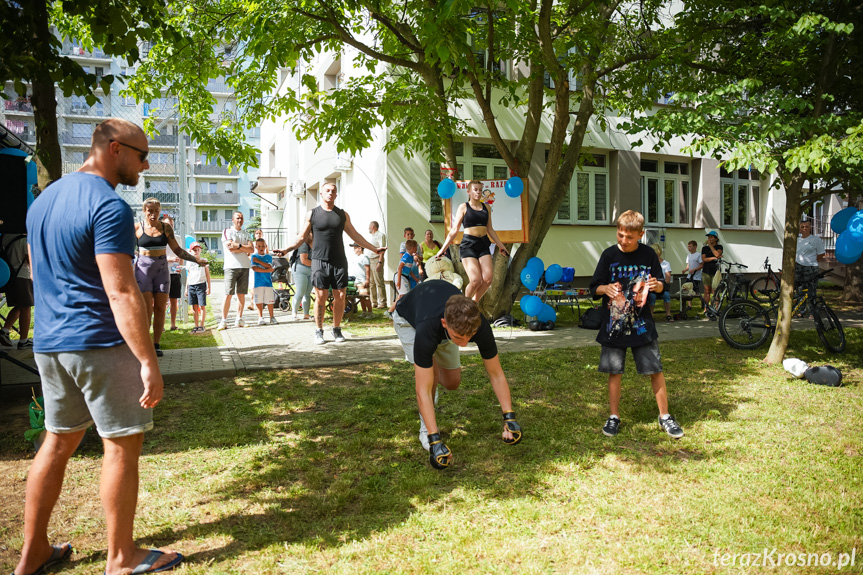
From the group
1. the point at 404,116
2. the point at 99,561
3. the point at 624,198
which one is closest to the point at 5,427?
the point at 99,561

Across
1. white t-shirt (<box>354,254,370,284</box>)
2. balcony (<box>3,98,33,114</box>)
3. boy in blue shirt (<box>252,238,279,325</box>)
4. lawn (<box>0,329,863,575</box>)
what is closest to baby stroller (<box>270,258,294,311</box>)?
white t-shirt (<box>354,254,370,284</box>)

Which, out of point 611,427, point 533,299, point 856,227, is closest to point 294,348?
point 533,299

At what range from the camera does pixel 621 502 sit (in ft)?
12.3

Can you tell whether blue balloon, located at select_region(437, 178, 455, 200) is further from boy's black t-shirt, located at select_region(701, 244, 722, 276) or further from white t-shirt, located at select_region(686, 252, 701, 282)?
white t-shirt, located at select_region(686, 252, 701, 282)

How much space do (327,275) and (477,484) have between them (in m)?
5.55

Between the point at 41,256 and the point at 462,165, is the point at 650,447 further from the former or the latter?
the point at 462,165

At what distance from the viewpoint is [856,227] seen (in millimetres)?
7621

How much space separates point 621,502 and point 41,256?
10.5 ft

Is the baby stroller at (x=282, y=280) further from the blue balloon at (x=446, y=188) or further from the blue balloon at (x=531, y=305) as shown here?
the blue balloon at (x=531, y=305)

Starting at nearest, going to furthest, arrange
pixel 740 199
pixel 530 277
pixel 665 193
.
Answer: pixel 530 277
pixel 665 193
pixel 740 199

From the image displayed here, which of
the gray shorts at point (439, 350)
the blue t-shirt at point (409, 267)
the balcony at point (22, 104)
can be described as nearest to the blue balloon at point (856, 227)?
the gray shorts at point (439, 350)

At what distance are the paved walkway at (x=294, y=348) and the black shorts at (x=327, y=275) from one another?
0.88m

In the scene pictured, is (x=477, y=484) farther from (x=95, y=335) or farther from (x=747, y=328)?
(x=747, y=328)

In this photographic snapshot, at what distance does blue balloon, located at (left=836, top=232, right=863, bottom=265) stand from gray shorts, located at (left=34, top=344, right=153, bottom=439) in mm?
7730
